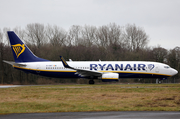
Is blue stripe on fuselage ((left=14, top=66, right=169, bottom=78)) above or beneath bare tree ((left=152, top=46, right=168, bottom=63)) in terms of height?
beneath

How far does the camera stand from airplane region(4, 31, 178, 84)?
38125 millimetres

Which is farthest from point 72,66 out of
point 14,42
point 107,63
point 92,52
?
point 92,52

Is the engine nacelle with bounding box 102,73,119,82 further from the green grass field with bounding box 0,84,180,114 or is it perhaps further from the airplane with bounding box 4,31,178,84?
the green grass field with bounding box 0,84,180,114

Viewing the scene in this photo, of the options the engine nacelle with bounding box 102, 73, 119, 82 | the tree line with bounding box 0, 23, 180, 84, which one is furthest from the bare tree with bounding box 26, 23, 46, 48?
the engine nacelle with bounding box 102, 73, 119, 82

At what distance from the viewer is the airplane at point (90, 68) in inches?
1501

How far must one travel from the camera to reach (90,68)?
1531 inches

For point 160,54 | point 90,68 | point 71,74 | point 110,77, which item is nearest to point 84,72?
point 90,68

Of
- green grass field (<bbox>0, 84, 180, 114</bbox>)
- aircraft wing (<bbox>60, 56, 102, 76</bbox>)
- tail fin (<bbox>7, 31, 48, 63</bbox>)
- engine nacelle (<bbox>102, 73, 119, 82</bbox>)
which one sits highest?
tail fin (<bbox>7, 31, 48, 63</bbox>)

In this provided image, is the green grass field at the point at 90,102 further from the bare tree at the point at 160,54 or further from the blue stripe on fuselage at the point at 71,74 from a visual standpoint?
the bare tree at the point at 160,54

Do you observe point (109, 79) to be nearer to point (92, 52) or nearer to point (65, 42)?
point (92, 52)

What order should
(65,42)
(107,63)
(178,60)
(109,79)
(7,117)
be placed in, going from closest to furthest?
1. (7,117)
2. (109,79)
3. (107,63)
4. (178,60)
5. (65,42)

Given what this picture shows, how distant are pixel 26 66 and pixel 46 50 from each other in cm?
2410

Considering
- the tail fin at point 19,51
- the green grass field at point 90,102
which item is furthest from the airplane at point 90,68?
the green grass field at point 90,102

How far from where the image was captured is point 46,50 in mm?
63438
